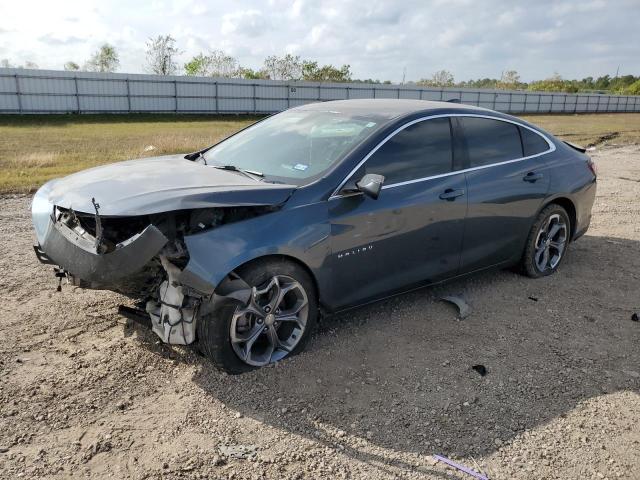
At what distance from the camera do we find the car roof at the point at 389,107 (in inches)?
176

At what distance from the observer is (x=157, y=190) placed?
347cm

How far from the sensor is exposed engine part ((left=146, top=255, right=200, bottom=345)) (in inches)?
132

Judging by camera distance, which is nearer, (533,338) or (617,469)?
(617,469)

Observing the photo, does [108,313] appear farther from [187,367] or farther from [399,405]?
[399,405]

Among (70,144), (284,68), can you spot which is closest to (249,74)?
(284,68)

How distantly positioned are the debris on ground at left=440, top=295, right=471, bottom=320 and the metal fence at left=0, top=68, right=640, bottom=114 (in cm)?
3408

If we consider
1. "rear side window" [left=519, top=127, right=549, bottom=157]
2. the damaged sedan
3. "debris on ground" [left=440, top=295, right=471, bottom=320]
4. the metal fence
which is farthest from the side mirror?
the metal fence

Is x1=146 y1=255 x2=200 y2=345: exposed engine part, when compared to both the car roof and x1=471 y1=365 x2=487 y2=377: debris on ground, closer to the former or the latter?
x1=471 y1=365 x2=487 y2=377: debris on ground

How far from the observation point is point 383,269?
162 inches

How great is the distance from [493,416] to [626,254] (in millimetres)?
4144

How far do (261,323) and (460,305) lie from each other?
1.96 meters

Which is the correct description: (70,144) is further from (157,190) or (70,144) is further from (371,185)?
(371,185)

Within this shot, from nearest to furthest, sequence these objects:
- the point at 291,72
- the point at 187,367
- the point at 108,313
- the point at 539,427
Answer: the point at 539,427
the point at 187,367
the point at 108,313
the point at 291,72

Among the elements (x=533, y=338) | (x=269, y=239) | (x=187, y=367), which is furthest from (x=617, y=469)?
(x=187, y=367)
